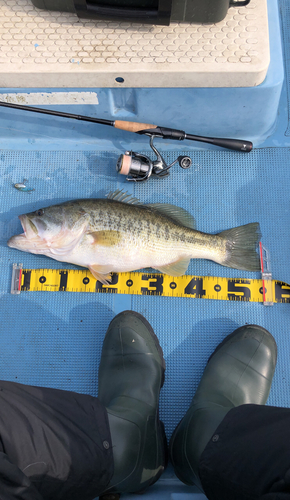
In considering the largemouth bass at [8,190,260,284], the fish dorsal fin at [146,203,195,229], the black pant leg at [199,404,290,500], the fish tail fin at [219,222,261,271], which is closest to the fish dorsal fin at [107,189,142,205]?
the largemouth bass at [8,190,260,284]

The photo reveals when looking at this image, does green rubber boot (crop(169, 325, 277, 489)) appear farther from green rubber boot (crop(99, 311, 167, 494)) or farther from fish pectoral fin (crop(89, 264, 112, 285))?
fish pectoral fin (crop(89, 264, 112, 285))

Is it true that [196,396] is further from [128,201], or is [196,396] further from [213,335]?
[128,201]

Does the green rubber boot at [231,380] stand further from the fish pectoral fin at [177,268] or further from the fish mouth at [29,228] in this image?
the fish mouth at [29,228]

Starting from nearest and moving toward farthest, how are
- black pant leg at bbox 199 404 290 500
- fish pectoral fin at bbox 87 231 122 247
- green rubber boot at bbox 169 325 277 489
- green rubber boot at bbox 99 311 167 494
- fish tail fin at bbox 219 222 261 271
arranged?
black pant leg at bbox 199 404 290 500
green rubber boot at bbox 99 311 167 494
green rubber boot at bbox 169 325 277 489
fish pectoral fin at bbox 87 231 122 247
fish tail fin at bbox 219 222 261 271

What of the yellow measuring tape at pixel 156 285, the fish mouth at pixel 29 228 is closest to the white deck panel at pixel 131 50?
the fish mouth at pixel 29 228

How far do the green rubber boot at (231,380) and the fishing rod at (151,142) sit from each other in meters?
1.40

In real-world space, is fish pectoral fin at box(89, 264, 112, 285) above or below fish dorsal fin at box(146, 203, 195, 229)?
below

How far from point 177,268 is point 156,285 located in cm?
23

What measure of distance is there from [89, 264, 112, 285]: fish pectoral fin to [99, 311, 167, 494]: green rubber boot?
0.29 metres

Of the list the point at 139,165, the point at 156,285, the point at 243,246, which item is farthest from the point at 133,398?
the point at 139,165

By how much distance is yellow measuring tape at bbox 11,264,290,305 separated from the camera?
8.13ft

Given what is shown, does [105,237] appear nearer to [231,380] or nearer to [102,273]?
[102,273]

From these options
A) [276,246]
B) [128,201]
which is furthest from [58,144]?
[276,246]

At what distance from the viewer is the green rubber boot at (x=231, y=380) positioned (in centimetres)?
204
